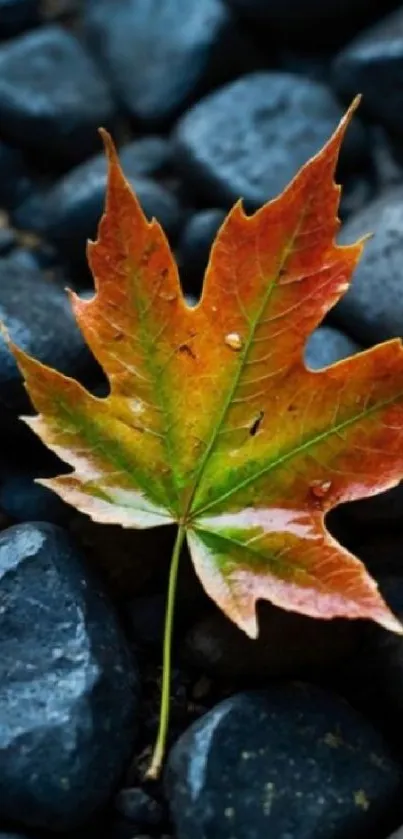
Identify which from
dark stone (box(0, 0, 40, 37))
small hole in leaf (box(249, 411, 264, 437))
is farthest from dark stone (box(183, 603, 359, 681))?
dark stone (box(0, 0, 40, 37))

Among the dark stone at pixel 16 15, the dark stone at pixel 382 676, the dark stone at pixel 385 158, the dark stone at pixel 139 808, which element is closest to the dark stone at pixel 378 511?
the dark stone at pixel 382 676

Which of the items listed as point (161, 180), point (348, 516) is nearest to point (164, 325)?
point (348, 516)

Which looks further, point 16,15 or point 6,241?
point 16,15

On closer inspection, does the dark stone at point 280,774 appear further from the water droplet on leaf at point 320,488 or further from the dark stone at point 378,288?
the dark stone at point 378,288

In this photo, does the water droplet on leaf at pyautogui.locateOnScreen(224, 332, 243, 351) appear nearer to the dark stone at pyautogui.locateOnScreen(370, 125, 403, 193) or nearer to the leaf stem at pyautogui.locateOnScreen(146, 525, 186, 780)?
the leaf stem at pyautogui.locateOnScreen(146, 525, 186, 780)

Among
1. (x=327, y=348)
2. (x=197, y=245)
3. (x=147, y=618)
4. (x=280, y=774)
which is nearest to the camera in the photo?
(x=280, y=774)

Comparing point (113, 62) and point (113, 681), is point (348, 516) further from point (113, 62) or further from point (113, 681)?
point (113, 62)

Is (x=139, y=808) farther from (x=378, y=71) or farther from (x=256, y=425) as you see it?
(x=378, y=71)

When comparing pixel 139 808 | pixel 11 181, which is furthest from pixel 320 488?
pixel 11 181
